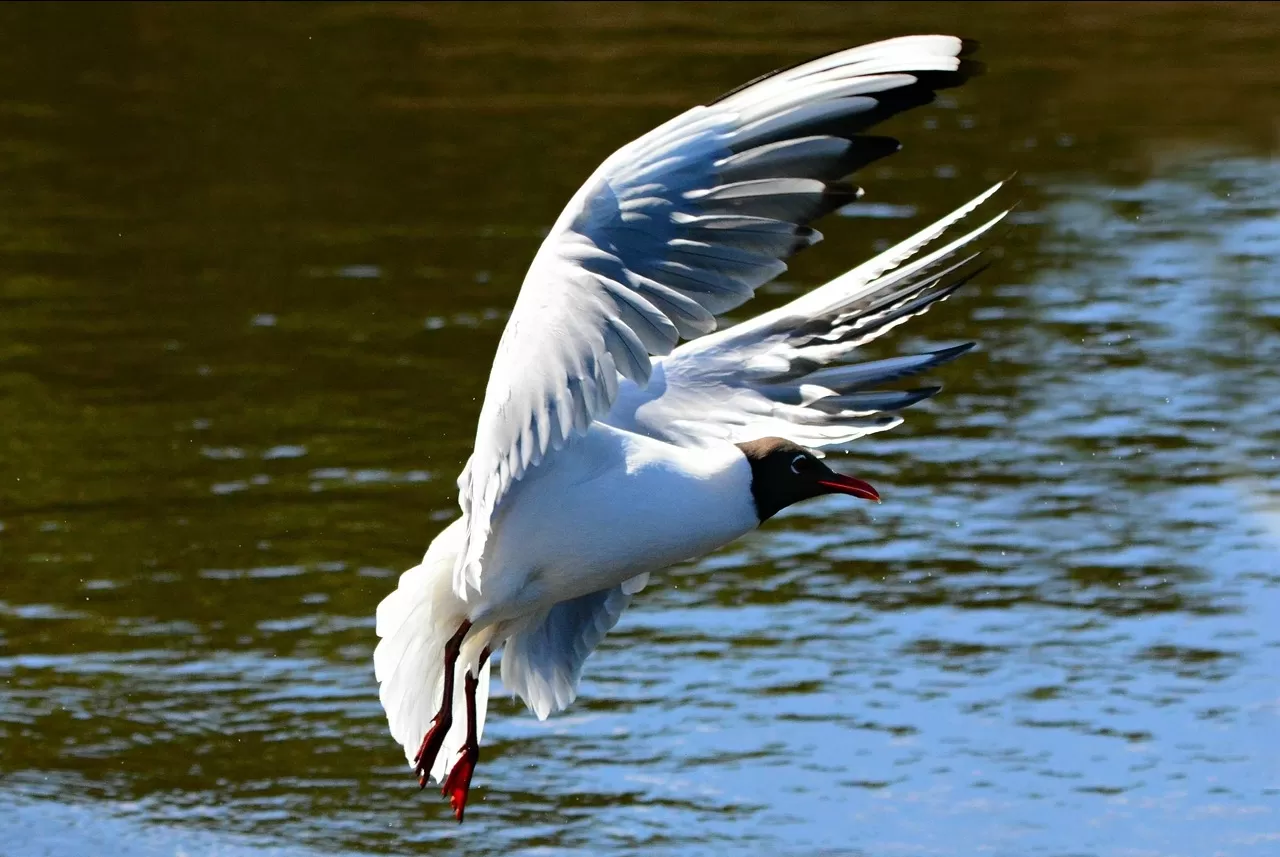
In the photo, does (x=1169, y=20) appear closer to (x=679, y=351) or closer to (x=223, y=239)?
(x=223, y=239)

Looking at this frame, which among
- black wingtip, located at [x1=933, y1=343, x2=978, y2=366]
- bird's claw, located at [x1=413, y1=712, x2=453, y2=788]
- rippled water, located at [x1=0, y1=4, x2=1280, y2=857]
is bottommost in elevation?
rippled water, located at [x1=0, y1=4, x2=1280, y2=857]

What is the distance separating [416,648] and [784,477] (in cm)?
122

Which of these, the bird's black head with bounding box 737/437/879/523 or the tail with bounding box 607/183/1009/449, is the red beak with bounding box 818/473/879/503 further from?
the tail with bounding box 607/183/1009/449

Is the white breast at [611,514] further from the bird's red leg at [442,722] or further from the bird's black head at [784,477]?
the bird's red leg at [442,722]

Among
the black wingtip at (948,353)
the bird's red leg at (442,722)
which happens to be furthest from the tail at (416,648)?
the black wingtip at (948,353)

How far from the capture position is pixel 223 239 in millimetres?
14344

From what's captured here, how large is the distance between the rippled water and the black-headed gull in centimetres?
109

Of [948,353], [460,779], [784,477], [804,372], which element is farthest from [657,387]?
[460,779]

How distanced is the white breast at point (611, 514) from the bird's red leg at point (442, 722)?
1.06 ft

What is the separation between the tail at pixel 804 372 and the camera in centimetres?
613

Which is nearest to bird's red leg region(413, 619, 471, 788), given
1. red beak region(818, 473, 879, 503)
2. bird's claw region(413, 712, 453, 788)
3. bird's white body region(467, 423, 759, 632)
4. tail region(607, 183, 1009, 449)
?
bird's claw region(413, 712, 453, 788)

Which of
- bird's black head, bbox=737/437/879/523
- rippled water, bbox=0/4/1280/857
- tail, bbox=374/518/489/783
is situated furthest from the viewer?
rippled water, bbox=0/4/1280/857

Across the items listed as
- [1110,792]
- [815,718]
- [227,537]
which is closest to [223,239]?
[227,537]

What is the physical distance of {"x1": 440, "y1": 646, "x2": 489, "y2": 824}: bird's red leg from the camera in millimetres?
6156
